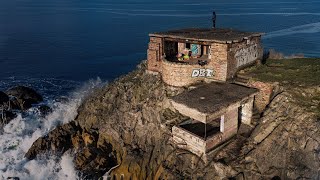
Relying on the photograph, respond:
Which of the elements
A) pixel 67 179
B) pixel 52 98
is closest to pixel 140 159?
pixel 67 179

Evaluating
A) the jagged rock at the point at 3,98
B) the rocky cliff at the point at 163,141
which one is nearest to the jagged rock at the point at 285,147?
the rocky cliff at the point at 163,141

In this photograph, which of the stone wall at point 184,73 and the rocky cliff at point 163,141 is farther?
the stone wall at point 184,73

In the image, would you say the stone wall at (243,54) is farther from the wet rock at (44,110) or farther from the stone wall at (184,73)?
the wet rock at (44,110)

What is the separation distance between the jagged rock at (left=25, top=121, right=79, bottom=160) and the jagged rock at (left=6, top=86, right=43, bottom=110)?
1024 centimetres

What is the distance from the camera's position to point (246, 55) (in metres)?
24.6

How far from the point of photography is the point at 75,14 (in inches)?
3903

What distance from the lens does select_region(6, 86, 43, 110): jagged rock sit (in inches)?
1412

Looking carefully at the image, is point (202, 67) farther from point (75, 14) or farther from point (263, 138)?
point (75, 14)

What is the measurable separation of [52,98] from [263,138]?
27241 mm

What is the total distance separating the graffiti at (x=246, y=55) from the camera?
23734 mm

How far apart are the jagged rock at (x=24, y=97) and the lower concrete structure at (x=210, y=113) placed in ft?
71.9

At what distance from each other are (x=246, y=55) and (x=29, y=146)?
18529mm

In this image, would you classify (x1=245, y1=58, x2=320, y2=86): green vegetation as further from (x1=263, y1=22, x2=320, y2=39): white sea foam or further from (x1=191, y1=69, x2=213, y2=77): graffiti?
(x1=263, y1=22, x2=320, y2=39): white sea foam

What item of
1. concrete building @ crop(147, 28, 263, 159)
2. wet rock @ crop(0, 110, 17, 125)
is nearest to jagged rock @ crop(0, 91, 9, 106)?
wet rock @ crop(0, 110, 17, 125)
